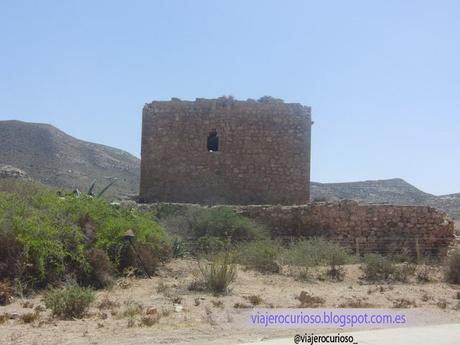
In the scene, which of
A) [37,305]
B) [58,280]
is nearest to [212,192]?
[58,280]

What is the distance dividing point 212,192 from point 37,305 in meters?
10.7

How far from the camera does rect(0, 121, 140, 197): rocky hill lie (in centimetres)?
3822

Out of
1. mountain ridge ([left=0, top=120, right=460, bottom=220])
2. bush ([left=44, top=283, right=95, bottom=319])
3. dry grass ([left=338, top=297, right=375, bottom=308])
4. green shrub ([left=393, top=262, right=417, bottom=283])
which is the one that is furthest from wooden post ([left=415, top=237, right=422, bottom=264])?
mountain ridge ([left=0, top=120, right=460, bottom=220])

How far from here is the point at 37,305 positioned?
9312 mm

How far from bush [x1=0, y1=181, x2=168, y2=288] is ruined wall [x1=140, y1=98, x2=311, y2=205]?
6.10m

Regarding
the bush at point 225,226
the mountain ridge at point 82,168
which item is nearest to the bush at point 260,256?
the bush at point 225,226

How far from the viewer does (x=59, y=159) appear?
42.3m

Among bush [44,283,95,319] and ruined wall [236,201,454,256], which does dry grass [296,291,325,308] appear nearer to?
bush [44,283,95,319]

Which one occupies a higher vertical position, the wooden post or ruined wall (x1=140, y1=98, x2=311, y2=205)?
ruined wall (x1=140, y1=98, x2=311, y2=205)

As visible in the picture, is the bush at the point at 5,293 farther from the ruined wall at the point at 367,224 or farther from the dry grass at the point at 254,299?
the ruined wall at the point at 367,224

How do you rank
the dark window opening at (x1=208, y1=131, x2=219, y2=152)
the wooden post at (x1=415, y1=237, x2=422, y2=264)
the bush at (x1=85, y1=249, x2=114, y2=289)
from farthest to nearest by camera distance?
the dark window opening at (x1=208, y1=131, x2=219, y2=152) → the wooden post at (x1=415, y1=237, x2=422, y2=264) → the bush at (x1=85, y1=249, x2=114, y2=289)

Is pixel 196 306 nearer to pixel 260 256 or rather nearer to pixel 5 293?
pixel 5 293

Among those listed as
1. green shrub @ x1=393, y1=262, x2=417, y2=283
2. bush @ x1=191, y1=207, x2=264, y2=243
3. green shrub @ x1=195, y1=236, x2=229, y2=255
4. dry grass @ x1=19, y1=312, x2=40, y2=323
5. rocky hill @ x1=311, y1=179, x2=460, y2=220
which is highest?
rocky hill @ x1=311, y1=179, x2=460, y2=220

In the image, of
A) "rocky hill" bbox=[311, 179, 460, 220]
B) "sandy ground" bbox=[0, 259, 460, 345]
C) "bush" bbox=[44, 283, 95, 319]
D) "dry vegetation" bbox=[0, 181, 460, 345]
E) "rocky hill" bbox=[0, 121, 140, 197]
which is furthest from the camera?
"rocky hill" bbox=[0, 121, 140, 197]
